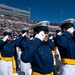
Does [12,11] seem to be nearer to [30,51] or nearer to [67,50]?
[67,50]

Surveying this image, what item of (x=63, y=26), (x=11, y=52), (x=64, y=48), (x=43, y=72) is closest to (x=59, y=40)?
(x=64, y=48)

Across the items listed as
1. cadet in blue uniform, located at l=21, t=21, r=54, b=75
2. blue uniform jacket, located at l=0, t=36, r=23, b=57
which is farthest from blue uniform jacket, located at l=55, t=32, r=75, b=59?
blue uniform jacket, located at l=0, t=36, r=23, b=57

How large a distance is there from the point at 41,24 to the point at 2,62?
317cm

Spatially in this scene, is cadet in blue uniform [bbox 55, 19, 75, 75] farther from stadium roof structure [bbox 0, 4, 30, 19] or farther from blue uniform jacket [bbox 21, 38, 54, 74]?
stadium roof structure [bbox 0, 4, 30, 19]

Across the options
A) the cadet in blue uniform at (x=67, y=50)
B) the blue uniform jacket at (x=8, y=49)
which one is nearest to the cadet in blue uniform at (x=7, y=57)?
the blue uniform jacket at (x=8, y=49)

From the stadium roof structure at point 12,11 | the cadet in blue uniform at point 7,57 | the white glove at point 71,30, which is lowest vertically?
the cadet in blue uniform at point 7,57

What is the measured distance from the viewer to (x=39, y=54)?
13.4 ft

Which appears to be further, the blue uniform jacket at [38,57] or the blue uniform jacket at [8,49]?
the blue uniform jacket at [8,49]

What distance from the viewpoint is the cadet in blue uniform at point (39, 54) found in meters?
3.97

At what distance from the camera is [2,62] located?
7.02 m

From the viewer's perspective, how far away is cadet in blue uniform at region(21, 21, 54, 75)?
397 centimetres

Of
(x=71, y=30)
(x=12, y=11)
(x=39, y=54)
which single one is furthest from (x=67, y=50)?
(x=12, y=11)

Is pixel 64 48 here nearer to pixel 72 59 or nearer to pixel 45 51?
pixel 72 59

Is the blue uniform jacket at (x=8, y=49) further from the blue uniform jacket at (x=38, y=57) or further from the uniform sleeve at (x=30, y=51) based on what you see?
the uniform sleeve at (x=30, y=51)
